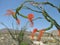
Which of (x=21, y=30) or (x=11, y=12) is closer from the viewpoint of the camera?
(x=11, y=12)

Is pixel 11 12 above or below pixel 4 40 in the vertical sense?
above

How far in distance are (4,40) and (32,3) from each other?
4.70 metres

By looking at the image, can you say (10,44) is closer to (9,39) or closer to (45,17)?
(9,39)

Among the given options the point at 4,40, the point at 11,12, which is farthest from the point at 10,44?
the point at 11,12

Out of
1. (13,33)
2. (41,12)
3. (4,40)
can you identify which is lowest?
(4,40)

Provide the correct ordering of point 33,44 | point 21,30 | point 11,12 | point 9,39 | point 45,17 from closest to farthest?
point 45,17, point 11,12, point 21,30, point 33,44, point 9,39

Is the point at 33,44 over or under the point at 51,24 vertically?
under

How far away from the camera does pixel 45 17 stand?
72.9 inches

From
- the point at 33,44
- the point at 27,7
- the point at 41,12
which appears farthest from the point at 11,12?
the point at 33,44

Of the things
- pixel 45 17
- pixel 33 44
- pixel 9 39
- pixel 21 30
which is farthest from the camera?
pixel 9 39

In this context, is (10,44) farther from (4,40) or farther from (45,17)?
(45,17)

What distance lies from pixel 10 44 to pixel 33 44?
2.35 ft

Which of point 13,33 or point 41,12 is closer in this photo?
point 41,12

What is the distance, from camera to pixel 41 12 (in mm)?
A: 1890
